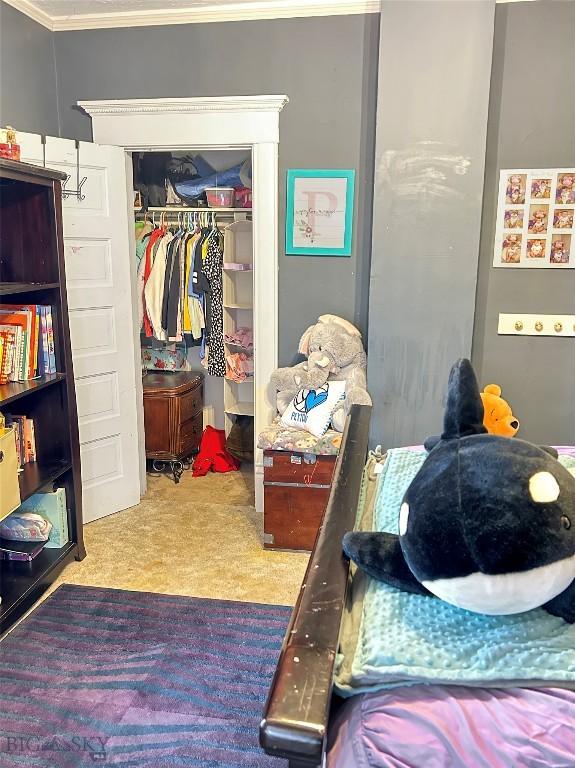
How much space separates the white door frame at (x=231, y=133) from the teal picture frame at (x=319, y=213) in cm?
7

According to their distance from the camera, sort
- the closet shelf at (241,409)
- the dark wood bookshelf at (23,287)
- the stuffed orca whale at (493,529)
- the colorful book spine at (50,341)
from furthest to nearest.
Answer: the closet shelf at (241,409) → the colorful book spine at (50,341) → the dark wood bookshelf at (23,287) → the stuffed orca whale at (493,529)

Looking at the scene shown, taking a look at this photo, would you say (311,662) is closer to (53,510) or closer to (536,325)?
(53,510)

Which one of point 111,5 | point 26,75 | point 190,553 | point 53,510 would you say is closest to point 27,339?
point 53,510

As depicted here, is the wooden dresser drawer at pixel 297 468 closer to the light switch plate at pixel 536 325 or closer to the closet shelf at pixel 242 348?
the light switch plate at pixel 536 325

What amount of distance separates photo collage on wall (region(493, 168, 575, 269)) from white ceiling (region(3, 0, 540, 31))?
1.04 meters

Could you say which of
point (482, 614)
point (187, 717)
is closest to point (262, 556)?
point (187, 717)

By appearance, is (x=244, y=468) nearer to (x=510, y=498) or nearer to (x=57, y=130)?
(x=57, y=130)

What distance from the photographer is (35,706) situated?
1853 mm

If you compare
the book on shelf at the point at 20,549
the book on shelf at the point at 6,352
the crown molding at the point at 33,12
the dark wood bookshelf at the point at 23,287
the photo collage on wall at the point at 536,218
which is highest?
the crown molding at the point at 33,12

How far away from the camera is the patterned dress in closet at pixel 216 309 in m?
3.63

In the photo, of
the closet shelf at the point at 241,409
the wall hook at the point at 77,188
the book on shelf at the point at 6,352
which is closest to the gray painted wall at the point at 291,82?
the wall hook at the point at 77,188

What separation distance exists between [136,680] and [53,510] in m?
0.92

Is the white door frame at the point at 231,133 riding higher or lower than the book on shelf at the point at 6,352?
higher

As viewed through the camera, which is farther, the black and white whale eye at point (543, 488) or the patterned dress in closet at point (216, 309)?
the patterned dress in closet at point (216, 309)
